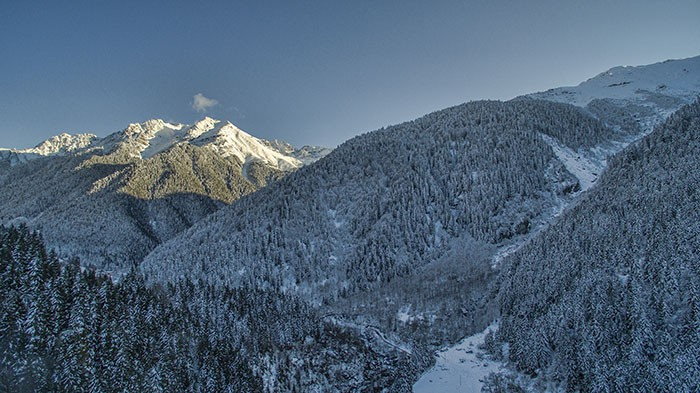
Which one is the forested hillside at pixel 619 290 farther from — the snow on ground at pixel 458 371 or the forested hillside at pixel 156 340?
the forested hillside at pixel 156 340

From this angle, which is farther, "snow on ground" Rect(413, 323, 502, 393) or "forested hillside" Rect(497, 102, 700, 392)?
"snow on ground" Rect(413, 323, 502, 393)

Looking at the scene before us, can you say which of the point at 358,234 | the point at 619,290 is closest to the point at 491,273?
the point at 358,234

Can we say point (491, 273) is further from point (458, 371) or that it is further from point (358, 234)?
point (358, 234)

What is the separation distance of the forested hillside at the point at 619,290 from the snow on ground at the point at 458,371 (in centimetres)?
704

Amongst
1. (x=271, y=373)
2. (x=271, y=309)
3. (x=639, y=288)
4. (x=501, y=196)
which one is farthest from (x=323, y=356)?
(x=501, y=196)

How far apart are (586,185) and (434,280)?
9644 cm

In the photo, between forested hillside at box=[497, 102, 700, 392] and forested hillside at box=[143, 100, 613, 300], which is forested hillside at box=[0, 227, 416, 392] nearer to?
forested hillside at box=[497, 102, 700, 392]

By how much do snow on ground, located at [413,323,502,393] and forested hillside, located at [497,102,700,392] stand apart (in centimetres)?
704

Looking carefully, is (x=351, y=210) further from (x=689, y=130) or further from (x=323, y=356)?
(x=689, y=130)

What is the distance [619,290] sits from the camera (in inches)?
3440

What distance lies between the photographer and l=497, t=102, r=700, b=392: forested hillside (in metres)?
71.4

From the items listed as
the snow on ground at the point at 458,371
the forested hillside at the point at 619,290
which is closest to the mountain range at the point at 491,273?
the forested hillside at the point at 619,290

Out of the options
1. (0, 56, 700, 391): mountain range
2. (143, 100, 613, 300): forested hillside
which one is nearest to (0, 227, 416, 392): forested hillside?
(0, 56, 700, 391): mountain range

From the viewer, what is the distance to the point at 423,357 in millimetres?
101125
